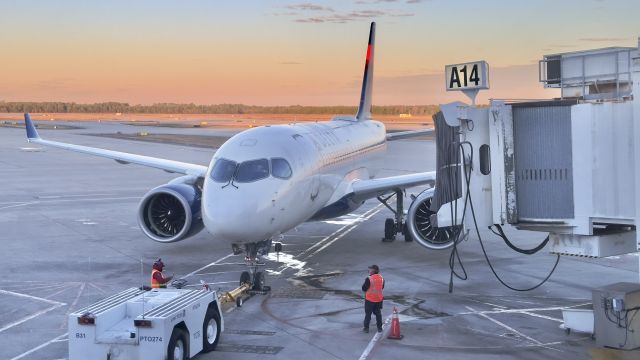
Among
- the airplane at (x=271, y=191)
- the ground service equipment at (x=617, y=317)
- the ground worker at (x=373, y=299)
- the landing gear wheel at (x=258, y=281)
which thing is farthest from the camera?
the landing gear wheel at (x=258, y=281)

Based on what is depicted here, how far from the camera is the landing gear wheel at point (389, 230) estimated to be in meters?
26.5

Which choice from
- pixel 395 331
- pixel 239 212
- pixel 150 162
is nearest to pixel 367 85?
pixel 150 162

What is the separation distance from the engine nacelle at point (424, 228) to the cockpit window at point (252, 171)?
16.3ft

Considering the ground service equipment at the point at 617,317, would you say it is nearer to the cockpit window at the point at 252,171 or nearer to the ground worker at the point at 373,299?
the ground worker at the point at 373,299

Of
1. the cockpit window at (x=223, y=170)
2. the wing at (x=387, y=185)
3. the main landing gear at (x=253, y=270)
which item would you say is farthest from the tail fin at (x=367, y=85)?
the main landing gear at (x=253, y=270)

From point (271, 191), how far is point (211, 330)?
485 cm

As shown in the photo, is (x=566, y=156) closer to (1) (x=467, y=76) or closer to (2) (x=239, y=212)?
(1) (x=467, y=76)

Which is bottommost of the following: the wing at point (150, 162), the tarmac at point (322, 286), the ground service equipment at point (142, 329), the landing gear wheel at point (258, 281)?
the tarmac at point (322, 286)

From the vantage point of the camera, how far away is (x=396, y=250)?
2525cm

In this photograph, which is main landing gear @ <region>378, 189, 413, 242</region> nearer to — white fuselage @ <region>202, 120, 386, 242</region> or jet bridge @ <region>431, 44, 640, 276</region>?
white fuselage @ <region>202, 120, 386, 242</region>

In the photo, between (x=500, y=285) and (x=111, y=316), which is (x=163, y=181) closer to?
(x=500, y=285)

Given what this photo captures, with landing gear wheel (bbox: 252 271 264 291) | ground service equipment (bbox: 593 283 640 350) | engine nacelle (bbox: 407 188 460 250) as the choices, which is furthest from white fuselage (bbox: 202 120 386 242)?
ground service equipment (bbox: 593 283 640 350)

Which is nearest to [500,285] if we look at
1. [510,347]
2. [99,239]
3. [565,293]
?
[565,293]

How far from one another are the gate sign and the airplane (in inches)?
247
